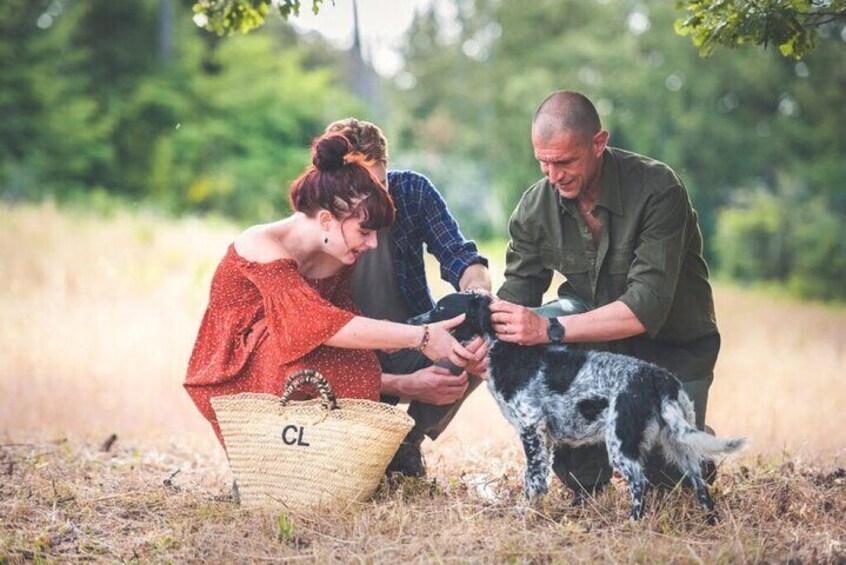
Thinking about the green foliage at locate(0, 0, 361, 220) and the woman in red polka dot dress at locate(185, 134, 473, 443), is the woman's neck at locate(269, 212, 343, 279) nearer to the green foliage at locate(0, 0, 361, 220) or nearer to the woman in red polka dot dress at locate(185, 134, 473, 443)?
the woman in red polka dot dress at locate(185, 134, 473, 443)

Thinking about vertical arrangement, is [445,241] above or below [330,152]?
below

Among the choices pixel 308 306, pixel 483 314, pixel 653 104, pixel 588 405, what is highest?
pixel 653 104

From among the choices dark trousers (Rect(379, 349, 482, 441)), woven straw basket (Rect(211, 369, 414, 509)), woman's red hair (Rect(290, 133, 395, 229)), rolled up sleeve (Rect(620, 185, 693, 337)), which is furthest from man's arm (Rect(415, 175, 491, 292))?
woven straw basket (Rect(211, 369, 414, 509))

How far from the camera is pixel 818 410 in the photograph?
342 inches

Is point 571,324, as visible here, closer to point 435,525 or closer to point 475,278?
point 475,278

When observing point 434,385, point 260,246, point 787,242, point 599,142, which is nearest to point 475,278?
point 434,385

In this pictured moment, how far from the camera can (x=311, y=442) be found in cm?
452

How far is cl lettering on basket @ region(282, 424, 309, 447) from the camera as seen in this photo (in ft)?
14.8

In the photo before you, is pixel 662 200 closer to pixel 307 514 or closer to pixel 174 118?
pixel 307 514

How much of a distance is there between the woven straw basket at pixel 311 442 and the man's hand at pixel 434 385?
0.56 meters

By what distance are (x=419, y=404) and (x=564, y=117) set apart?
71.9 inches

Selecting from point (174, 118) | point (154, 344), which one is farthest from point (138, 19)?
point (154, 344)

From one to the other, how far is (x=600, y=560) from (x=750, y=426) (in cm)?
460

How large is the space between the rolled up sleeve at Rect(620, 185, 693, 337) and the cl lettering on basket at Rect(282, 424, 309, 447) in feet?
5.51
